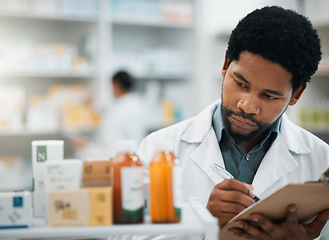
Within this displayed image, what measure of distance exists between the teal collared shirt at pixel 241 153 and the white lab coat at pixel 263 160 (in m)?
0.03

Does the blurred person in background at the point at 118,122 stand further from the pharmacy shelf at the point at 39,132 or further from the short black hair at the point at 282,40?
A: the short black hair at the point at 282,40

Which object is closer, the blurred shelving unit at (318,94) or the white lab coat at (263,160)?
the white lab coat at (263,160)

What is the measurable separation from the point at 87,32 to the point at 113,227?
11.2ft

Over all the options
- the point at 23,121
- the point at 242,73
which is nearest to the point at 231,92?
the point at 242,73

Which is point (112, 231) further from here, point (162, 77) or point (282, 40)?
point (162, 77)

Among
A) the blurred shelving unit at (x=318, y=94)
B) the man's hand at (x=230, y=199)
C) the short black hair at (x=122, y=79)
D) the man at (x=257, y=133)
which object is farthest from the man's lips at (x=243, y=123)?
the short black hair at (x=122, y=79)

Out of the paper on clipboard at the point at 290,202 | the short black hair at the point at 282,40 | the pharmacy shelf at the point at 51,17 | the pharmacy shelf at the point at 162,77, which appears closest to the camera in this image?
the paper on clipboard at the point at 290,202

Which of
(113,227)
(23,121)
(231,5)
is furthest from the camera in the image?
(231,5)

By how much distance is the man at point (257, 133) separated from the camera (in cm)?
125

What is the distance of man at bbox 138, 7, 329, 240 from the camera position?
4.09 feet

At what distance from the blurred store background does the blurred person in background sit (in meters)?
0.09

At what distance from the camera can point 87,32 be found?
415cm

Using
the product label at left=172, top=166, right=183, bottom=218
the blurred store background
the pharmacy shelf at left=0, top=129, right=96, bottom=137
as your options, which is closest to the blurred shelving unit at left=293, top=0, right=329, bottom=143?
the blurred store background

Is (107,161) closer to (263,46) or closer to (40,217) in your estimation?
(40,217)
